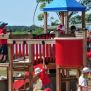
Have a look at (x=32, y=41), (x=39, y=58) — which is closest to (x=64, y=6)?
(x=39, y=58)

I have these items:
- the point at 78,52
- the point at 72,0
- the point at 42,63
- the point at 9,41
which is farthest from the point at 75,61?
the point at 72,0

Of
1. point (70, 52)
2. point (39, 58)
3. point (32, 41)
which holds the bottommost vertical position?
point (39, 58)

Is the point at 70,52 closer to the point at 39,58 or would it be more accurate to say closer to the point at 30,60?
the point at 30,60

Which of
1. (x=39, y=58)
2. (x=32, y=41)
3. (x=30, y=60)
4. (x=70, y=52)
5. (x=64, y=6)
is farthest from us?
(x=64, y=6)

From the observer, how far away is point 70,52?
38.3 ft

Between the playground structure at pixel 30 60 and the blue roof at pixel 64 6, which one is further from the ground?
the blue roof at pixel 64 6

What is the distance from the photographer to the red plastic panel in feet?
38.2

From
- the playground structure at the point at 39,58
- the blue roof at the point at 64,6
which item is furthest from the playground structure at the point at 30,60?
the blue roof at the point at 64,6

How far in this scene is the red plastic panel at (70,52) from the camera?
11656 mm

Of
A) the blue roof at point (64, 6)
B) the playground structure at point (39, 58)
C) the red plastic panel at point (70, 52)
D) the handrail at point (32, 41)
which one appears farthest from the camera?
the blue roof at point (64, 6)

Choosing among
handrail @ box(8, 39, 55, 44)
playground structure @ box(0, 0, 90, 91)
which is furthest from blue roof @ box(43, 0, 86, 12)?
handrail @ box(8, 39, 55, 44)

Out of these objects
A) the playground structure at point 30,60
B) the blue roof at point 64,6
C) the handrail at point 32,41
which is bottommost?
the playground structure at point 30,60

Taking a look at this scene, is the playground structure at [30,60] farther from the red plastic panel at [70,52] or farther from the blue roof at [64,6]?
the blue roof at [64,6]

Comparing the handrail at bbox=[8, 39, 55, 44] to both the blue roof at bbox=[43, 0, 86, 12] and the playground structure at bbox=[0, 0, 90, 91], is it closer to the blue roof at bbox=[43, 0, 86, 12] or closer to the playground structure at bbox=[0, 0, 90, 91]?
the playground structure at bbox=[0, 0, 90, 91]
